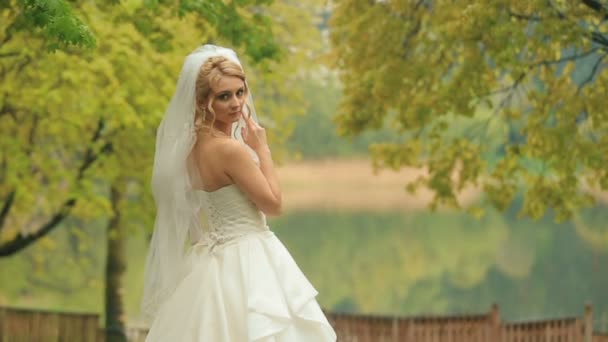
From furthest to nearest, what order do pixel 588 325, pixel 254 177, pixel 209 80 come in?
pixel 588 325, pixel 209 80, pixel 254 177

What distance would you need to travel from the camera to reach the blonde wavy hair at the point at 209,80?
5949 millimetres

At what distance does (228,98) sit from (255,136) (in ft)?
0.85

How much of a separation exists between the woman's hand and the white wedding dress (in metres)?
0.26

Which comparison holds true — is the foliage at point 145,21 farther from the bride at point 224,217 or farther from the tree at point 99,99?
the bride at point 224,217

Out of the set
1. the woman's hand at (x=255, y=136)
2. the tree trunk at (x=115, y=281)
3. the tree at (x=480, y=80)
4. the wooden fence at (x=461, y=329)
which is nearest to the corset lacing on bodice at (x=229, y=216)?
the woman's hand at (x=255, y=136)

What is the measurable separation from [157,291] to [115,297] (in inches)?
488

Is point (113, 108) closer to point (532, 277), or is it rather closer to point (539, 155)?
point (539, 155)

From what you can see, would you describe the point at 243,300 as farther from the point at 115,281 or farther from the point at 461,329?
the point at 115,281

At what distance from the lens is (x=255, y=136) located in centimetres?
607

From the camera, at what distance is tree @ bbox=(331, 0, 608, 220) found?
10617 millimetres

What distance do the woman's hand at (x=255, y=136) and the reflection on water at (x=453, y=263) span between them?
77.9ft

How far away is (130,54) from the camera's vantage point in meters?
12.7

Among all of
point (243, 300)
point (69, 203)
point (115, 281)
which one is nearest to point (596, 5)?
point (243, 300)

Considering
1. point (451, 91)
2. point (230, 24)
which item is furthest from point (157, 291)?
point (451, 91)
